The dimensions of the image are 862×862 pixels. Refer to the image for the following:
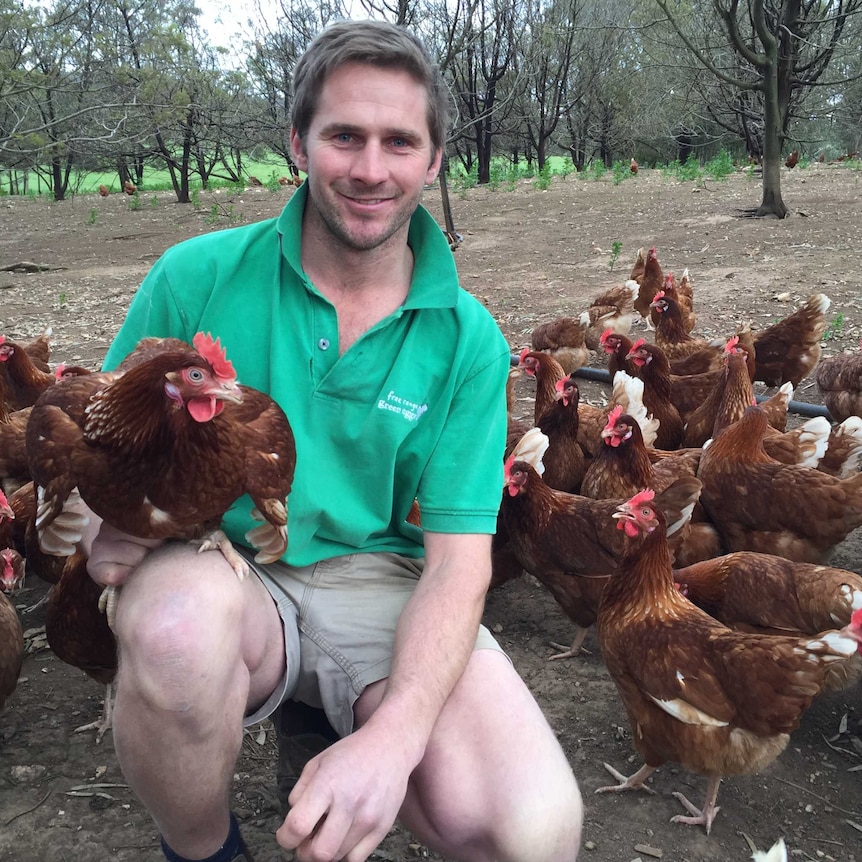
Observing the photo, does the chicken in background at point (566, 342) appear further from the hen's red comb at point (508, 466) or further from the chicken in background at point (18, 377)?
the chicken in background at point (18, 377)

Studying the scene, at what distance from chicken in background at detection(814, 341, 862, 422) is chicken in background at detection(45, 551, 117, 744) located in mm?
3991

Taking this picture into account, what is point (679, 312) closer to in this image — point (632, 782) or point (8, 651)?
point (632, 782)

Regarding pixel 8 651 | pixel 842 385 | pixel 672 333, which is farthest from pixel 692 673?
pixel 672 333

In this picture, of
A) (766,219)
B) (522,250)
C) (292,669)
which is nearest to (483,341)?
(292,669)

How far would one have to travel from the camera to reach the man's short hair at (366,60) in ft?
6.05

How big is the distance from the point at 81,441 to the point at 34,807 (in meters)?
1.22

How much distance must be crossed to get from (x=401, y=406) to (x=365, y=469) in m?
0.18

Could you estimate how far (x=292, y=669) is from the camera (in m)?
1.80

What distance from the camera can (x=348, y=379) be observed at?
1880 mm

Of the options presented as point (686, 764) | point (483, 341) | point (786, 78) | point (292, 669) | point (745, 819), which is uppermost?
point (786, 78)

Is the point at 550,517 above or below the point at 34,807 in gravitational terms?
above

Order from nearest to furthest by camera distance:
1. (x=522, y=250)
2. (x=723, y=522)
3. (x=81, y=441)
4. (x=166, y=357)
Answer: (x=166, y=357) → (x=81, y=441) → (x=723, y=522) → (x=522, y=250)

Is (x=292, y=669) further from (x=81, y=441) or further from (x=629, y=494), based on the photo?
(x=629, y=494)

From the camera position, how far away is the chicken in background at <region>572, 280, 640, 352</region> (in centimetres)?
639
